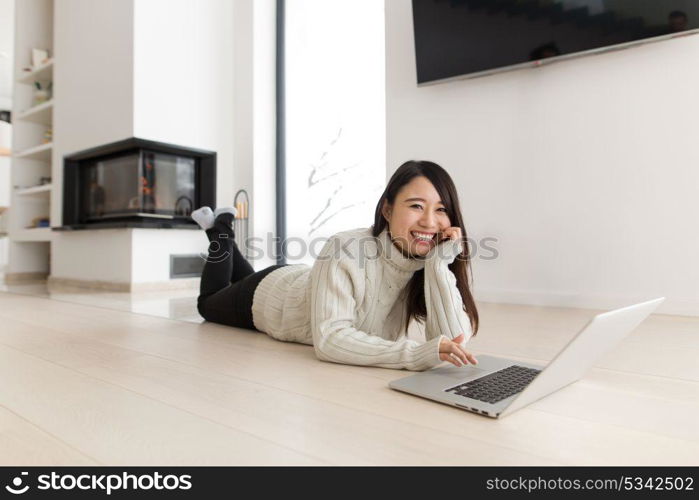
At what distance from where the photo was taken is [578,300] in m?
2.22

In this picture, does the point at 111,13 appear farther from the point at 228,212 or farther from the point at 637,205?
the point at 637,205

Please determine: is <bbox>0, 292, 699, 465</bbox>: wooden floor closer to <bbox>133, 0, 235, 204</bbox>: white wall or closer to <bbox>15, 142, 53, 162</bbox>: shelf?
<bbox>133, 0, 235, 204</bbox>: white wall

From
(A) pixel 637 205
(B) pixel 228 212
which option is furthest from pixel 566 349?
(A) pixel 637 205

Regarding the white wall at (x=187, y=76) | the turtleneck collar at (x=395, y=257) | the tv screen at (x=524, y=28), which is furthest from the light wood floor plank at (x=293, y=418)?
the white wall at (x=187, y=76)

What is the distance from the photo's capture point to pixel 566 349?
738mm

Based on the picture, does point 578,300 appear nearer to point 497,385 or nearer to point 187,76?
point 497,385

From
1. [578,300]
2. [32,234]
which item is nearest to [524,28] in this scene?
[578,300]

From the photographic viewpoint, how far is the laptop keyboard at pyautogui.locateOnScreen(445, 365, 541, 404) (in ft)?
2.80

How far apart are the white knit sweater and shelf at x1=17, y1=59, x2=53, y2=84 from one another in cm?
379

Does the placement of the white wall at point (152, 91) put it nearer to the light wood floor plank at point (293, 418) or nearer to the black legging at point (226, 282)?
the black legging at point (226, 282)

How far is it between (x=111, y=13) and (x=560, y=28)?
282 centimetres

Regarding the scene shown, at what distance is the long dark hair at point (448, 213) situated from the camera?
1093 mm

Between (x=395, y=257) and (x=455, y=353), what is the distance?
0.99ft

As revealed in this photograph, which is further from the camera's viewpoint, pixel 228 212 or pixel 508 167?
pixel 508 167
